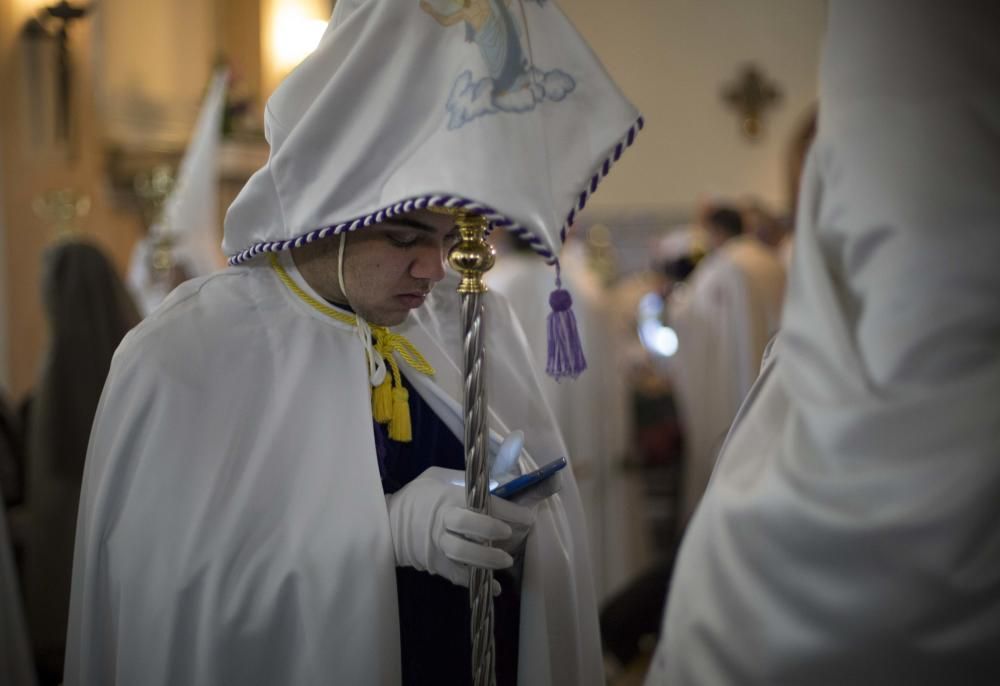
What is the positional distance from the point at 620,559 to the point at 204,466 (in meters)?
3.70

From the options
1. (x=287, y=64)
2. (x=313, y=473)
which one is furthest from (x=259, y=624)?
(x=287, y=64)

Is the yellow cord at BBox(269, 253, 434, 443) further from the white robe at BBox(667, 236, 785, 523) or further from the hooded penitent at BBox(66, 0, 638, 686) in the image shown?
the white robe at BBox(667, 236, 785, 523)

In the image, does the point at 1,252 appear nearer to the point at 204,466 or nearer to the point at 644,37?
the point at 204,466

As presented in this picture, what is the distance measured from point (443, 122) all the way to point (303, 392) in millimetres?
580

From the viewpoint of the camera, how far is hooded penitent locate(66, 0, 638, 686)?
59.0 inches

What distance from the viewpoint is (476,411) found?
161 centimetres

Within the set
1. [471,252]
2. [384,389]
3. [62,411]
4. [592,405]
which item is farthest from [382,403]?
[592,405]

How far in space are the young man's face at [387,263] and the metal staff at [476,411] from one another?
15 cm

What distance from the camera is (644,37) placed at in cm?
915

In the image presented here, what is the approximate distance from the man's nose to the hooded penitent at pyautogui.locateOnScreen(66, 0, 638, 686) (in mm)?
182

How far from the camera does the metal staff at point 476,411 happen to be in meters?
1.59

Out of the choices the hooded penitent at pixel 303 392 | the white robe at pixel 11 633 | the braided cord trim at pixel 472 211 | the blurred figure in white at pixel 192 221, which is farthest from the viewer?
the blurred figure in white at pixel 192 221

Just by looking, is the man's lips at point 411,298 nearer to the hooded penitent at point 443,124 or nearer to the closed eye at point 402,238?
the closed eye at point 402,238

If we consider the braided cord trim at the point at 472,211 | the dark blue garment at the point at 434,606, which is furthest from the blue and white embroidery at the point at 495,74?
the dark blue garment at the point at 434,606
